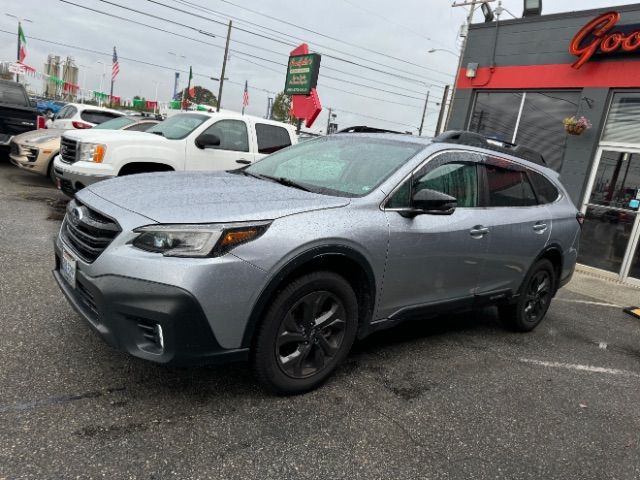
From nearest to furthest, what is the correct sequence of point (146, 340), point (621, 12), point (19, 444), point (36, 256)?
point (19, 444) → point (146, 340) → point (36, 256) → point (621, 12)

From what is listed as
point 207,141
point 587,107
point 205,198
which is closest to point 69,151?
point 207,141

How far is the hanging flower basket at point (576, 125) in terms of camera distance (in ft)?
29.6

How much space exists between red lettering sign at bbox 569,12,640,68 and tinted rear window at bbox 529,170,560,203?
552cm

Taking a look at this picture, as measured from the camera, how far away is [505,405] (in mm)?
3191

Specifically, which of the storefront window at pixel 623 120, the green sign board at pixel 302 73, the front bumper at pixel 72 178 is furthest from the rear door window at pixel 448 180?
the green sign board at pixel 302 73

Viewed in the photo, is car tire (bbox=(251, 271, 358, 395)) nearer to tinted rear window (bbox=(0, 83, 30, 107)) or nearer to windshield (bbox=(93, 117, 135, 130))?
windshield (bbox=(93, 117, 135, 130))

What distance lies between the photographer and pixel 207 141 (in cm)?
666

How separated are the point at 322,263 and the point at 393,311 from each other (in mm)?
758

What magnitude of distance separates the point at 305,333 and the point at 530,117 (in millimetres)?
9235

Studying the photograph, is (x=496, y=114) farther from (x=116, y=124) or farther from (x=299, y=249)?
(x=299, y=249)

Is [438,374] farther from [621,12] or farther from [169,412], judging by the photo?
[621,12]

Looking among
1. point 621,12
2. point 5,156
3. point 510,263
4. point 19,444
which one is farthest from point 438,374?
point 5,156

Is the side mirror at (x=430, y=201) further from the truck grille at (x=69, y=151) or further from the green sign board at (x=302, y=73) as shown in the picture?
the green sign board at (x=302, y=73)

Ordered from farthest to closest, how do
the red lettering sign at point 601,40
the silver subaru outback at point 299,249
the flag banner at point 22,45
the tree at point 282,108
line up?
the tree at point 282,108, the flag banner at point 22,45, the red lettering sign at point 601,40, the silver subaru outback at point 299,249
